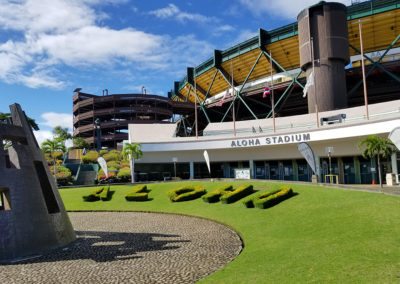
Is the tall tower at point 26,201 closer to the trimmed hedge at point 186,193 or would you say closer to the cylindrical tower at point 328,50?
the trimmed hedge at point 186,193

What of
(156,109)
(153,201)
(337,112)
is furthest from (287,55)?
(156,109)

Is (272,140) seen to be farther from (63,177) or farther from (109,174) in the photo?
(63,177)

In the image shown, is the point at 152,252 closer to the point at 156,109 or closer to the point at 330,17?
the point at 330,17

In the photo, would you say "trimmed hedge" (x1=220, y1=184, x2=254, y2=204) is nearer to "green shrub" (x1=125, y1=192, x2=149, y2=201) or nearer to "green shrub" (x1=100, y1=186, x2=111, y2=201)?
"green shrub" (x1=125, y1=192, x2=149, y2=201)

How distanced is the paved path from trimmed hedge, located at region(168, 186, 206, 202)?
7410 mm

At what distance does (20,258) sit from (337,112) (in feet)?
126

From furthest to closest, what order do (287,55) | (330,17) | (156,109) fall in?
(156,109) < (287,55) < (330,17)

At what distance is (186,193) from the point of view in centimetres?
3272

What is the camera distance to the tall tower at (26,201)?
15.7 metres

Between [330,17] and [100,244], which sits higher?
[330,17]

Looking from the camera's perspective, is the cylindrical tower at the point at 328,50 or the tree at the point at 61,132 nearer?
the cylindrical tower at the point at 328,50

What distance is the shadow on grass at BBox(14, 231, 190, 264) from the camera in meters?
16.0

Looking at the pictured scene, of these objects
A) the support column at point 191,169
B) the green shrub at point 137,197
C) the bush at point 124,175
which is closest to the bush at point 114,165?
the bush at point 124,175

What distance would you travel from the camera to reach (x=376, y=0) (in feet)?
174
